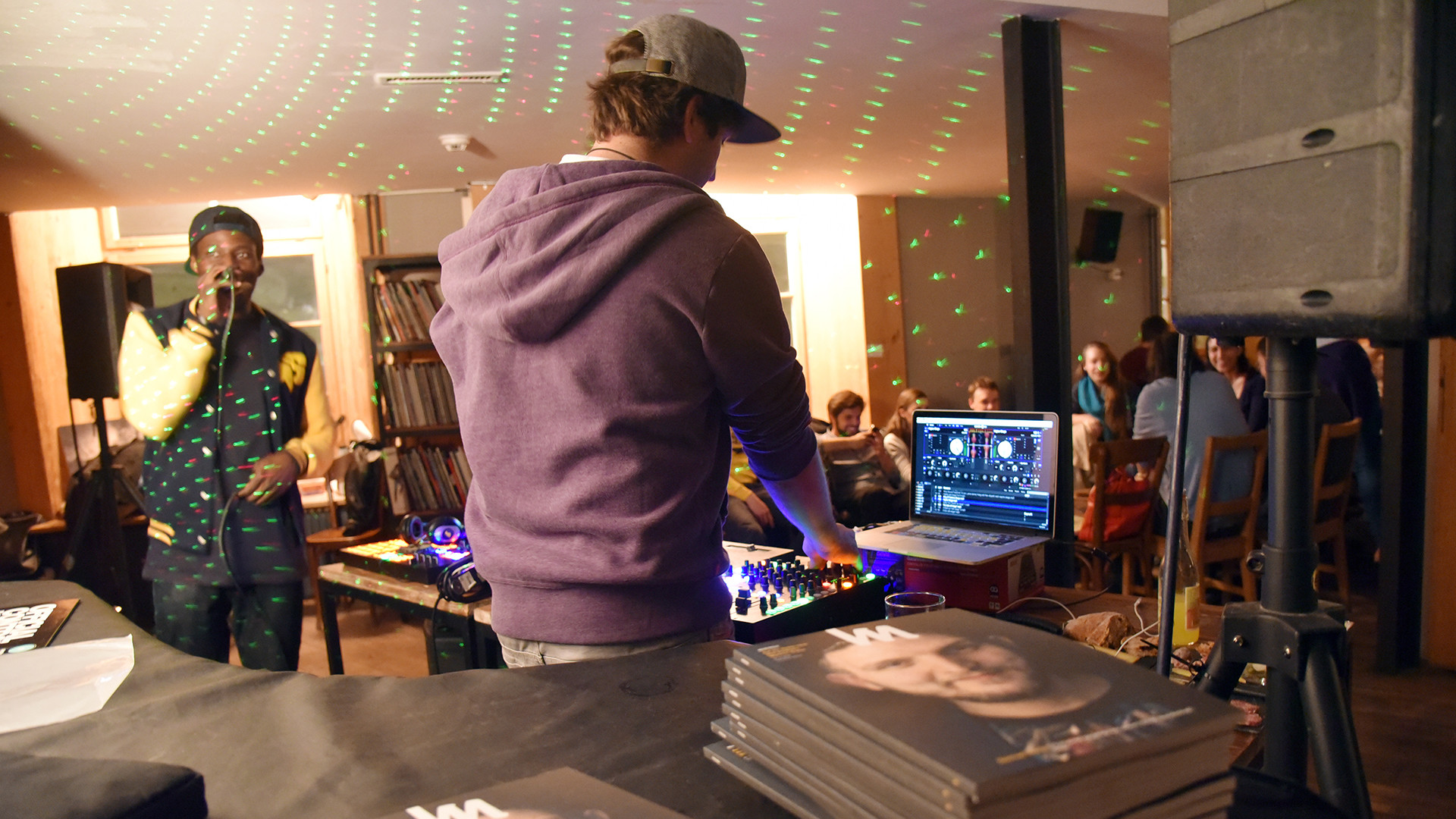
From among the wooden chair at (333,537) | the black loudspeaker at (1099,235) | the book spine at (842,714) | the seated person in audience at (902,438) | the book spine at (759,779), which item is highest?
the black loudspeaker at (1099,235)

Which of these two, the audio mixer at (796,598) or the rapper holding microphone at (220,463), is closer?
the audio mixer at (796,598)

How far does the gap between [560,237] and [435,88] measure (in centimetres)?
279

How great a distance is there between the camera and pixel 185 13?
8.45 ft

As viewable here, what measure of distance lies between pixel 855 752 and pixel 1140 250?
29.3 feet

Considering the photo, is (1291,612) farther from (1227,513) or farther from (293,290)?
(293,290)

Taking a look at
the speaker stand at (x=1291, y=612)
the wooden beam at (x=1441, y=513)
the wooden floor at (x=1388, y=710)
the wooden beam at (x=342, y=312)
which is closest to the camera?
the speaker stand at (x=1291, y=612)

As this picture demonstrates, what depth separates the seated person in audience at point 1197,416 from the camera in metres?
3.71

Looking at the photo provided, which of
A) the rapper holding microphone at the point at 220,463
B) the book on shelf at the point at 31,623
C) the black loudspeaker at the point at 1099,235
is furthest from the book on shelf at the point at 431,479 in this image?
the black loudspeaker at the point at 1099,235

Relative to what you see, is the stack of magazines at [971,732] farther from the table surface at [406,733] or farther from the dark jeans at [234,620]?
the dark jeans at [234,620]

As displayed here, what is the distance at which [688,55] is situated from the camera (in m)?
1.10

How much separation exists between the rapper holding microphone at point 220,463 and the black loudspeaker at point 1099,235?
723 cm

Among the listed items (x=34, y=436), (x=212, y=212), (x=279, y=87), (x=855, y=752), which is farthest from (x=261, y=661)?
(x=34, y=436)

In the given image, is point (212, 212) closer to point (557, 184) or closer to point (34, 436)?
point (557, 184)

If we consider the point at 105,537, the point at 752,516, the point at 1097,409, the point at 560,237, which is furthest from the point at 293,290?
the point at 560,237
